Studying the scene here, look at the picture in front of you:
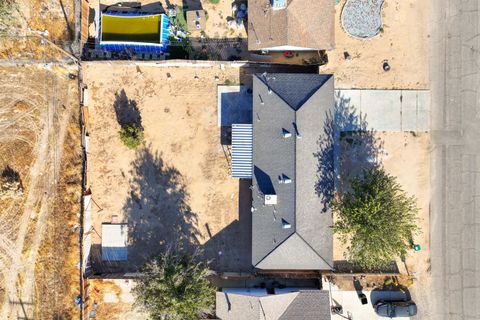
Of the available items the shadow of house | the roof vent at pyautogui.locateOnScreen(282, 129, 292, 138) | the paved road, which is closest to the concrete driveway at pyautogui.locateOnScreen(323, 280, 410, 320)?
the paved road

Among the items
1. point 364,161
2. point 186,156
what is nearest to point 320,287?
point 364,161

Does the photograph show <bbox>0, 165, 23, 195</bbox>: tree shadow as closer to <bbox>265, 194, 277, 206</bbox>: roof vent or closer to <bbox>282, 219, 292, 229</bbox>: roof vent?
<bbox>265, 194, 277, 206</bbox>: roof vent

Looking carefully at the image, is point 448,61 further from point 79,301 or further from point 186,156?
point 79,301

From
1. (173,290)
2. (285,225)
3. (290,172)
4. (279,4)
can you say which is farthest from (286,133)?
(173,290)

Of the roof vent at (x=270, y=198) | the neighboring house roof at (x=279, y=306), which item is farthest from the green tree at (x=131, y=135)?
the neighboring house roof at (x=279, y=306)

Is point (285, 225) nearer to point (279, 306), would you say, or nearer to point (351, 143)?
point (279, 306)

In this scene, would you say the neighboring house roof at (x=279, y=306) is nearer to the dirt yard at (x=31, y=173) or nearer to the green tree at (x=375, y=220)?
the green tree at (x=375, y=220)
